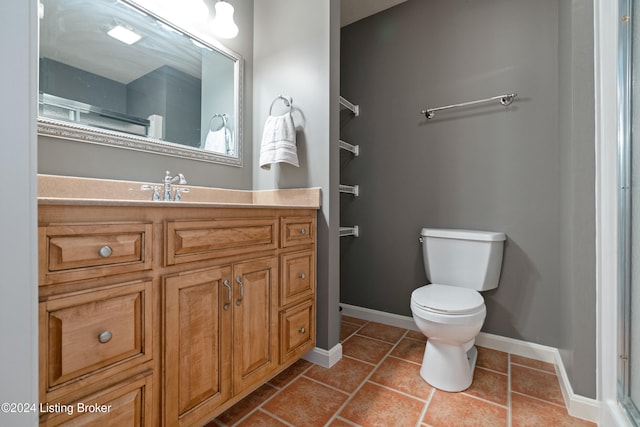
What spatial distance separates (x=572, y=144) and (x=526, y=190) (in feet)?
1.75

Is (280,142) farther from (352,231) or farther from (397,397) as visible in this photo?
(397,397)

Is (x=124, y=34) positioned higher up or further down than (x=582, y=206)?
higher up

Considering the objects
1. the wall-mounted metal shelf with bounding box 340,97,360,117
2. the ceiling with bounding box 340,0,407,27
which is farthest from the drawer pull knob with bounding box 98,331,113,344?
the ceiling with bounding box 340,0,407,27

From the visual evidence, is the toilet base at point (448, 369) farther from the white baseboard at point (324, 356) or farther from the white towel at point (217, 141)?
the white towel at point (217, 141)

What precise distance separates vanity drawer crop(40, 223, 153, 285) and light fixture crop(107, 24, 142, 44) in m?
1.09

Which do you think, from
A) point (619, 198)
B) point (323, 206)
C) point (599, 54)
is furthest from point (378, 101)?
point (619, 198)

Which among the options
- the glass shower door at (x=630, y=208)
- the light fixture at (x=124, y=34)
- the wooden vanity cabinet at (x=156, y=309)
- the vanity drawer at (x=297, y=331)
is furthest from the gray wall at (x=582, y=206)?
the light fixture at (x=124, y=34)

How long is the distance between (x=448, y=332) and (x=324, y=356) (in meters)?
0.70

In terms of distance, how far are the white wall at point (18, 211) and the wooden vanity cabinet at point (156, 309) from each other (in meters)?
0.26

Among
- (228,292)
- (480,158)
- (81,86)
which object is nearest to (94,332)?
(228,292)

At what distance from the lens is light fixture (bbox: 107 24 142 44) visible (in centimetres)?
135

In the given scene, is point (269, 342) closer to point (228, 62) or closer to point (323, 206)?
point (323, 206)

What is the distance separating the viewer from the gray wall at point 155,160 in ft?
3.89

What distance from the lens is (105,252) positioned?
0.78 meters
